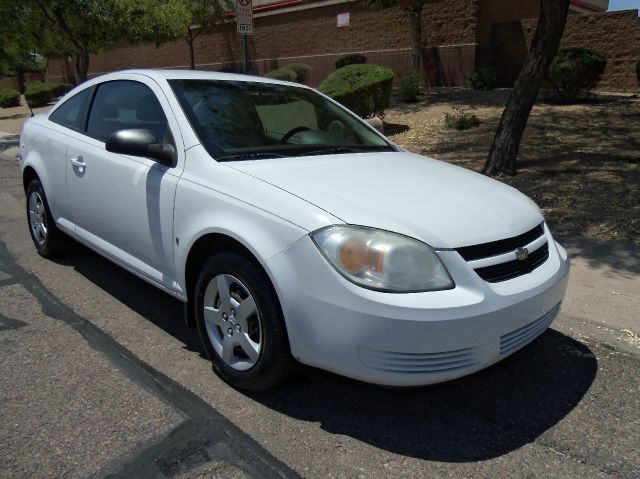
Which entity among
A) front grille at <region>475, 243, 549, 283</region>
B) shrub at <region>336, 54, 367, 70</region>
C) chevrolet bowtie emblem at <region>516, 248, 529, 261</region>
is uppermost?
shrub at <region>336, 54, 367, 70</region>

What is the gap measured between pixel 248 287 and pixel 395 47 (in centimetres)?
1957

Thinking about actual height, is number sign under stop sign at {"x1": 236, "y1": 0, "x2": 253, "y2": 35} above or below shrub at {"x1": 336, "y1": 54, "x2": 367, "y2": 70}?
above

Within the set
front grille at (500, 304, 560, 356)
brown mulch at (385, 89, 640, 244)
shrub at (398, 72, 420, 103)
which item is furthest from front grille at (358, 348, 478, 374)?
shrub at (398, 72, 420, 103)

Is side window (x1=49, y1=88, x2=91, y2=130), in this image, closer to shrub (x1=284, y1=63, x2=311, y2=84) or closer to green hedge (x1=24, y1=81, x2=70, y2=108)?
shrub (x1=284, y1=63, x2=311, y2=84)

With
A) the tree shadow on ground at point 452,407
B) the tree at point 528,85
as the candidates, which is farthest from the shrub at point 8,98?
the tree shadow on ground at point 452,407

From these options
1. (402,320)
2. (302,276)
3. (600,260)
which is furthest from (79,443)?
(600,260)

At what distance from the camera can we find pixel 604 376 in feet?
10.8

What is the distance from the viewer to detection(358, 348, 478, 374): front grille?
2.44 metres

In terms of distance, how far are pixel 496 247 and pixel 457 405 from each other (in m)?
0.88

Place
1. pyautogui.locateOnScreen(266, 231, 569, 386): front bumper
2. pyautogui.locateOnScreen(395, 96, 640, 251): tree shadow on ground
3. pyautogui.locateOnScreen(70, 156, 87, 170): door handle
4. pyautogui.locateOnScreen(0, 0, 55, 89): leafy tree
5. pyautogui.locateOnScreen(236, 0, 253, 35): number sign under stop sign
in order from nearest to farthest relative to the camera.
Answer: pyautogui.locateOnScreen(266, 231, 569, 386): front bumper
pyautogui.locateOnScreen(70, 156, 87, 170): door handle
pyautogui.locateOnScreen(395, 96, 640, 251): tree shadow on ground
pyautogui.locateOnScreen(236, 0, 253, 35): number sign under stop sign
pyautogui.locateOnScreen(0, 0, 55, 89): leafy tree

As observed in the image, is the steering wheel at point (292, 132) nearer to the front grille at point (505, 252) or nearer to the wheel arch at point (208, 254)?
the wheel arch at point (208, 254)

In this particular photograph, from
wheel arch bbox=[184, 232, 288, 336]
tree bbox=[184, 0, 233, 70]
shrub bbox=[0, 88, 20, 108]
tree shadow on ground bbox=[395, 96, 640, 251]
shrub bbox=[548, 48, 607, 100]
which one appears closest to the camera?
wheel arch bbox=[184, 232, 288, 336]

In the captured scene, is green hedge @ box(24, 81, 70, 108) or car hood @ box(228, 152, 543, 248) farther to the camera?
green hedge @ box(24, 81, 70, 108)

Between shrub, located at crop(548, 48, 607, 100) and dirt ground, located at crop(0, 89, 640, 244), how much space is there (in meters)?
0.42
